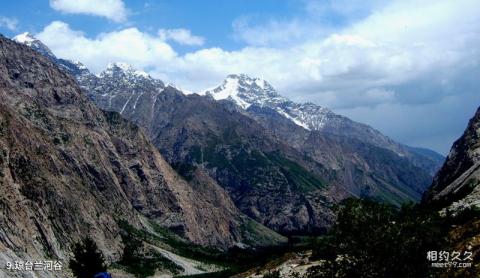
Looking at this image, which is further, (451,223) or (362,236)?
(451,223)

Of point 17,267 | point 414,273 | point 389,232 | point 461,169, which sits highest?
point 461,169

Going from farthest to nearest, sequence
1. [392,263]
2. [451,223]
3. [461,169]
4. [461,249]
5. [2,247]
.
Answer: [2,247], [461,169], [451,223], [461,249], [392,263]

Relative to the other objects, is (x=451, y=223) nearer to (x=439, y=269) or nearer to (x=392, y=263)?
(x=439, y=269)

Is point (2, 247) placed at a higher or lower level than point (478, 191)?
lower

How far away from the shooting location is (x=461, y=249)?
163 ft

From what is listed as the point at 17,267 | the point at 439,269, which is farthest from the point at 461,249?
the point at 17,267

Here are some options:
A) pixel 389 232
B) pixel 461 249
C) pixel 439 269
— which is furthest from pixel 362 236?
pixel 461 249

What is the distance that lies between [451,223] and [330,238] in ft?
78.4

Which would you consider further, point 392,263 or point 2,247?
point 2,247

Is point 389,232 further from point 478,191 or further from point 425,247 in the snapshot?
point 478,191

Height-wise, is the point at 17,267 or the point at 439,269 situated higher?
the point at 439,269

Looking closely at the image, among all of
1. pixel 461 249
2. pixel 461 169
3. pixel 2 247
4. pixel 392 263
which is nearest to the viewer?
pixel 392 263

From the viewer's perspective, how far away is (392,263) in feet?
136

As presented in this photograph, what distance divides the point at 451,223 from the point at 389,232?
25.5 m
